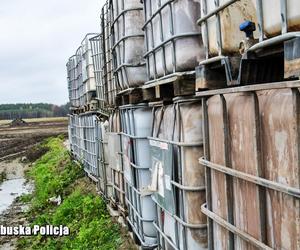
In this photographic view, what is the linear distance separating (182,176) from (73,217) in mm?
7290

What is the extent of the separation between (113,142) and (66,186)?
762cm

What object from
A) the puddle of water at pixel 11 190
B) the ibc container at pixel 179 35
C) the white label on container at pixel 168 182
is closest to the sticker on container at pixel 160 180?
the white label on container at pixel 168 182

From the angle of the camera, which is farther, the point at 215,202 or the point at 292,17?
the point at 215,202

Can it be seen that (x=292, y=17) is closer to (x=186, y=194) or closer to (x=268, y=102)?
(x=268, y=102)

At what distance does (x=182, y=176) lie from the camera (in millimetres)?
4254

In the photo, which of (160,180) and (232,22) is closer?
(232,22)

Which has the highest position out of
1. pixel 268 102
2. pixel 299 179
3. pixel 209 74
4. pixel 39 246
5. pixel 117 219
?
pixel 209 74

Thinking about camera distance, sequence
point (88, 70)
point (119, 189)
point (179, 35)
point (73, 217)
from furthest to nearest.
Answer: point (88, 70) → point (73, 217) → point (119, 189) → point (179, 35)

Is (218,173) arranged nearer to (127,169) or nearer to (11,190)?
(127,169)

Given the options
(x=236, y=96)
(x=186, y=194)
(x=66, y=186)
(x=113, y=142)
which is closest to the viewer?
(x=236, y=96)

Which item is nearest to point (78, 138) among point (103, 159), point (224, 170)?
point (103, 159)

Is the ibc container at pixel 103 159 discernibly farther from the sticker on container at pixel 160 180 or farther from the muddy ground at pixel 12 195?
the sticker on container at pixel 160 180

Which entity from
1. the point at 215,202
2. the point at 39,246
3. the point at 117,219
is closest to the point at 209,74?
the point at 215,202

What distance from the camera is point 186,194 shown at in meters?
4.19
